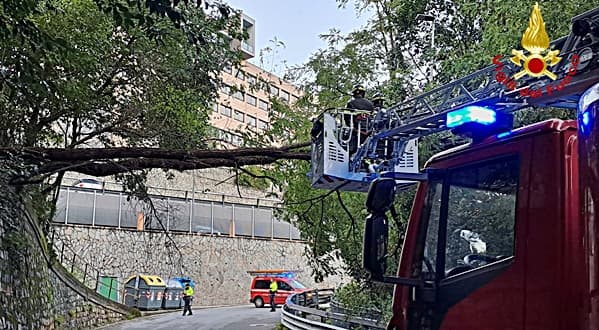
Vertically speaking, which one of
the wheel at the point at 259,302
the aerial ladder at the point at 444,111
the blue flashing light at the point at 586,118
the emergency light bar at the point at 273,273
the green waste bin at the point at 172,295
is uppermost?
the aerial ladder at the point at 444,111

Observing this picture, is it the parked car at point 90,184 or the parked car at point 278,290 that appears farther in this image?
the parked car at point 278,290

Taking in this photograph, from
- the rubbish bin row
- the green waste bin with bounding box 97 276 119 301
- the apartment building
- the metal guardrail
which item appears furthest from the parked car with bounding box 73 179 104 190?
the metal guardrail

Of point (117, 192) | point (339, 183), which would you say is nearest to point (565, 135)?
point (339, 183)

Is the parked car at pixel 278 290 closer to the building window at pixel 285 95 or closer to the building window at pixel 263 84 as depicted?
the building window at pixel 285 95

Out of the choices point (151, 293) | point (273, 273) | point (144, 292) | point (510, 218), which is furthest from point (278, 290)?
point (510, 218)

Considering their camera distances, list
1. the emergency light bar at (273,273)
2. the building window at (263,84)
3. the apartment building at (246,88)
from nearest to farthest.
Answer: the apartment building at (246,88) → the building window at (263,84) → the emergency light bar at (273,273)

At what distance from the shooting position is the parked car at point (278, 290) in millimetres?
35906

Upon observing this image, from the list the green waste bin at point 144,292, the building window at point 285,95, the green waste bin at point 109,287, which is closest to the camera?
the building window at point 285,95

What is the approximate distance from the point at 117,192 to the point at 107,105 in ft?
65.3

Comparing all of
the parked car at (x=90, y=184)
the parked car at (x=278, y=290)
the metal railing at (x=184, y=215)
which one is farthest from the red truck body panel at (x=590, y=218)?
the parked car at (x=278, y=290)

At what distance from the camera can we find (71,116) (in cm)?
1505

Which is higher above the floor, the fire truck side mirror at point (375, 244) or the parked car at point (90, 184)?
the parked car at point (90, 184)

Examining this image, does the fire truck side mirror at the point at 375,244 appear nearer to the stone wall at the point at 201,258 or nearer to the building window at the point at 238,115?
the stone wall at the point at 201,258

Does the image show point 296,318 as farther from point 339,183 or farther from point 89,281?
point 89,281
